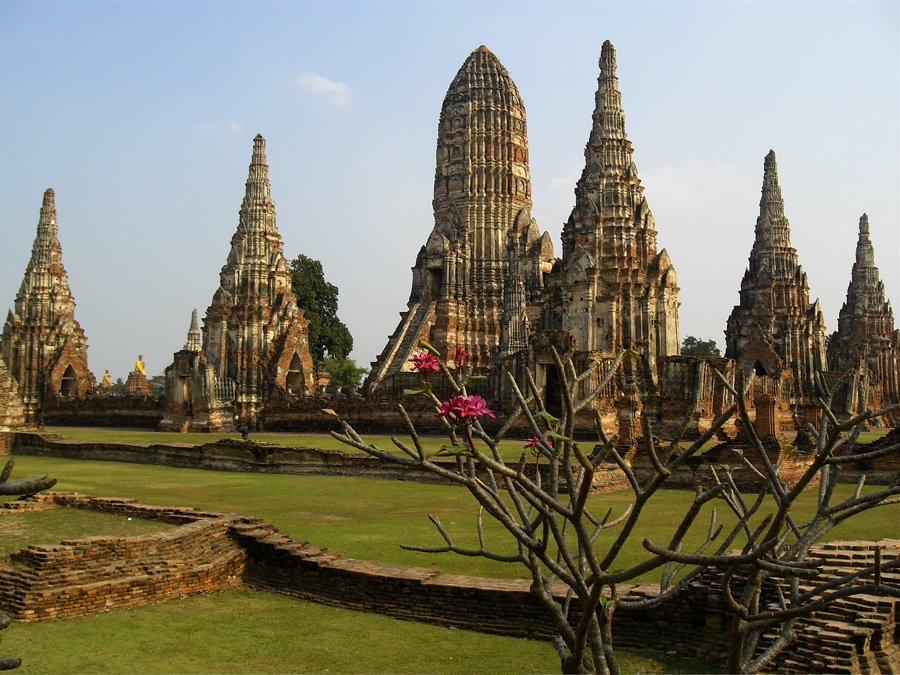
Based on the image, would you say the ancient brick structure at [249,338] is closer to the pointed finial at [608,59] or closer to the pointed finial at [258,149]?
the pointed finial at [258,149]

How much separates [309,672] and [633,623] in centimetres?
268

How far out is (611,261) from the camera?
30.1 meters

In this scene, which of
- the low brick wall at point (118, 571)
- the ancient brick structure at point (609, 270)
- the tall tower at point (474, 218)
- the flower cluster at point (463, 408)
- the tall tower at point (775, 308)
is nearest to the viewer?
the flower cluster at point (463, 408)

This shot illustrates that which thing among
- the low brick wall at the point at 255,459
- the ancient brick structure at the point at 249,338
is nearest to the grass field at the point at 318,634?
the low brick wall at the point at 255,459

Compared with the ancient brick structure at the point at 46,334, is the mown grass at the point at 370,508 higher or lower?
lower

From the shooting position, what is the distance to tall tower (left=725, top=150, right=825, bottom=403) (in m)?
40.0

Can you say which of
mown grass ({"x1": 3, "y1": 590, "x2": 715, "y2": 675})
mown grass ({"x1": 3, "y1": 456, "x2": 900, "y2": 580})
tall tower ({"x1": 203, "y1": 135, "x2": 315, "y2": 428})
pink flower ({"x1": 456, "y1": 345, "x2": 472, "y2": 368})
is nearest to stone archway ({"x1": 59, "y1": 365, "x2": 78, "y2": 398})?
tall tower ({"x1": 203, "y1": 135, "x2": 315, "y2": 428})

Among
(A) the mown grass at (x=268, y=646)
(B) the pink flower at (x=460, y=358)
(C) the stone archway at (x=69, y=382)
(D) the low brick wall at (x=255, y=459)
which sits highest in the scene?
(C) the stone archway at (x=69, y=382)

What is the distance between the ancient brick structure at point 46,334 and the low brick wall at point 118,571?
117ft

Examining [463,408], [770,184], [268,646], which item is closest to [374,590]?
[268,646]

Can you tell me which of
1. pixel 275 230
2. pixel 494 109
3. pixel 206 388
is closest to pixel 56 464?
pixel 206 388

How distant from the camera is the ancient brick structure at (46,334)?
4262cm

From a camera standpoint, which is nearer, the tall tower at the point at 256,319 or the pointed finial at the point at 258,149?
the tall tower at the point at 256,319

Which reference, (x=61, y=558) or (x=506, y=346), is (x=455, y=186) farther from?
(x=61, y=558)
